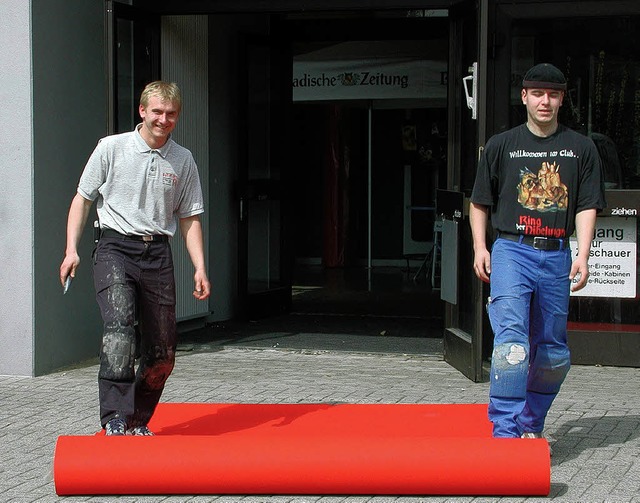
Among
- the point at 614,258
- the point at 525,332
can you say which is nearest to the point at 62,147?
the point at 614,258

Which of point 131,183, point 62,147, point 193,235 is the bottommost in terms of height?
point 193,235

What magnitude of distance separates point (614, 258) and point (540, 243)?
10.1 ft

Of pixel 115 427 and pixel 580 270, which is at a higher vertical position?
pixel 580 270

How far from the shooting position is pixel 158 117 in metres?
5.86

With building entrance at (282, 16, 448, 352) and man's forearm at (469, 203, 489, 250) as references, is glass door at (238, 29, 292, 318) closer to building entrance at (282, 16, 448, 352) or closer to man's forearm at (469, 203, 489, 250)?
building entrance at (282, 16, 448, 352)

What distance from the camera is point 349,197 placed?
691 inches

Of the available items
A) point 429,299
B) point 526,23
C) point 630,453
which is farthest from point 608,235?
point 429,299

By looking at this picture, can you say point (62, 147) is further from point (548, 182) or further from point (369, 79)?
point (369, 79)

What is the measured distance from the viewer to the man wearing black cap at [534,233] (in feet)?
18.5

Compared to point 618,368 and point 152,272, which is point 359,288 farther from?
point 152,272

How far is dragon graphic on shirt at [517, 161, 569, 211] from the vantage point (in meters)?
5.71

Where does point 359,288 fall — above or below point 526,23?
below

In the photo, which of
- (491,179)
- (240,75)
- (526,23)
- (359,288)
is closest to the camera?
(491,179)

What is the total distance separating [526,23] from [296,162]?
9.44 metres
